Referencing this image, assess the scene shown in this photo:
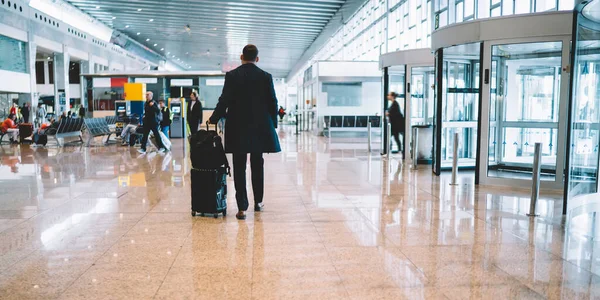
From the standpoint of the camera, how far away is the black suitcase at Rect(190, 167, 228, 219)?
5105 mm

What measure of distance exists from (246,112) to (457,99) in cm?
561

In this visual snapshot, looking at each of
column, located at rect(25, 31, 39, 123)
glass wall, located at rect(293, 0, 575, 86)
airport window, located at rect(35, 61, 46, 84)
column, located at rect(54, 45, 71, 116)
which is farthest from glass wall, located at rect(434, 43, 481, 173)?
airport window, located at rect(35, 61, 46, 84)

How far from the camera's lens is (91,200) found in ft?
20.9

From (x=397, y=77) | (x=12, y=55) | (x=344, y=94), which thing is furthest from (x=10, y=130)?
(x=344, y=94)

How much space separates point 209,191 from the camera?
5180 millimetres

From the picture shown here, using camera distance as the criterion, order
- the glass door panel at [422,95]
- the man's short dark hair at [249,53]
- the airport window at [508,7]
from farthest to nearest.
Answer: the glass door panel at [422,95] → the airport window at [508,7] → the man's short dark hair at [249,53]

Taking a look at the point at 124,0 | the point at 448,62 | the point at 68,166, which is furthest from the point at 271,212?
the point at 124,0

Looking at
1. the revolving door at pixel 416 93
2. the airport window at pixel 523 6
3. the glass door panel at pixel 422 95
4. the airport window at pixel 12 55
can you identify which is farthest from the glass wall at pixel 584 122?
the airport window at pixel 12 55

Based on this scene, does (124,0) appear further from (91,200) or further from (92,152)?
(91,200)

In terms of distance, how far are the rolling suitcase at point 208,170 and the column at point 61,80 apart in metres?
28.8

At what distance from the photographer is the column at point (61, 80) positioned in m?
30.6

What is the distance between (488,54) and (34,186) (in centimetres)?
713

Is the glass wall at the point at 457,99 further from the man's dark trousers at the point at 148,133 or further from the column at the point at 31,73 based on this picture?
the column at the point at 31,73

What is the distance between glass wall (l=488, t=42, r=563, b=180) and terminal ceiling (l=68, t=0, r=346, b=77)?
15.4 m
